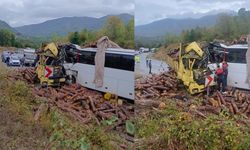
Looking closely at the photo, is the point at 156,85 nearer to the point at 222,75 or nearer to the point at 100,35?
the point at 222,75

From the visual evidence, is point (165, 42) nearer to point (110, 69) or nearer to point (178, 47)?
point (178, 47)

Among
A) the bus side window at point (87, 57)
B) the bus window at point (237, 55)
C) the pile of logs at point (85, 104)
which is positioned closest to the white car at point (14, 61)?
the pile of logs at point (85, 104)

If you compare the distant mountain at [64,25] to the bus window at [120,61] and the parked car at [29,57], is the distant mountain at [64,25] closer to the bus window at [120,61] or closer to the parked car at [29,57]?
the parked car at [29,57]

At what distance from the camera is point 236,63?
11.9ft

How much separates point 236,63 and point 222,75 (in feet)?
0.53

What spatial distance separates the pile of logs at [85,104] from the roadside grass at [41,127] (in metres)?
0.08

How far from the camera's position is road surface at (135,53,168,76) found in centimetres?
370

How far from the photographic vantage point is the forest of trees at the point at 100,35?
381 cm

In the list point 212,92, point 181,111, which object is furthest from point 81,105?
point 212,92

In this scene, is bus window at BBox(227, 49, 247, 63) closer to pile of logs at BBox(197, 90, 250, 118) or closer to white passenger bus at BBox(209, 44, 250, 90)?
white passenger bus at BBox(209, 44, 250, 90)

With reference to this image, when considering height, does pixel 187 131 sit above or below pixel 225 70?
below

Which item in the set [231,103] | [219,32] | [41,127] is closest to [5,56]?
[41,127]

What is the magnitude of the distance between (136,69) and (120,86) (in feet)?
0.92

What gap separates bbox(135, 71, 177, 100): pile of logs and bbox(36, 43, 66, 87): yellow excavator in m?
1.05
